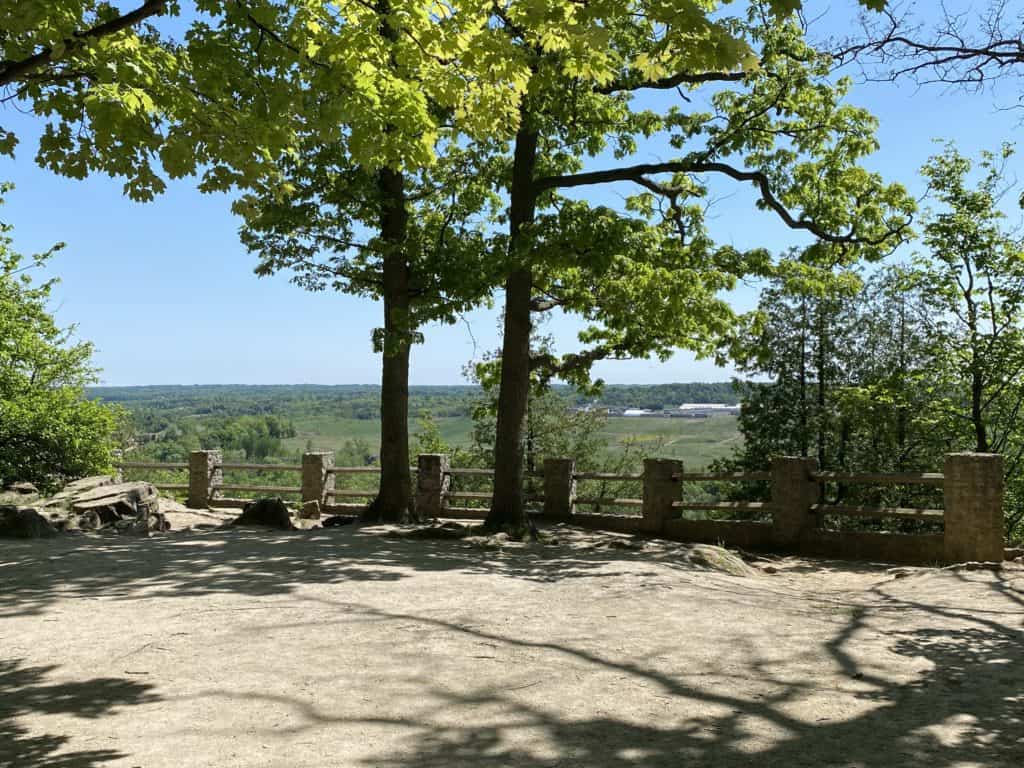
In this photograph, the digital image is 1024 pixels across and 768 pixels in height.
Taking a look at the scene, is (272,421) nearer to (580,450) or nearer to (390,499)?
(580,450)

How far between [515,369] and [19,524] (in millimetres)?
7702

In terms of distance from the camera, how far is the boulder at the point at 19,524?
12109mm

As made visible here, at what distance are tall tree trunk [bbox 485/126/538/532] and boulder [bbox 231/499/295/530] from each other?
3676 mm

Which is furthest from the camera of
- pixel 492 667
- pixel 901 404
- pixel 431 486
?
pixel 901 404

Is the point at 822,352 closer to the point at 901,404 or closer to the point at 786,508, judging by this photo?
the point at 901,404

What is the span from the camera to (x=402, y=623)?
283 inches

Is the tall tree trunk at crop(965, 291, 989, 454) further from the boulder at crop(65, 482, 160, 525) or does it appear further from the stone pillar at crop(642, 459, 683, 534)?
the boulder at crop(65, 482, 160, 525)

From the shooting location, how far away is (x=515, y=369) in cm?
1396

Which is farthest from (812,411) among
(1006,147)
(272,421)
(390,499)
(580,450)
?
(272,421)

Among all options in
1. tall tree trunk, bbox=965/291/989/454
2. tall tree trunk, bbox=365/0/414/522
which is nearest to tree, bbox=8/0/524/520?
tall tree trunk, bbox=365/0/414/522

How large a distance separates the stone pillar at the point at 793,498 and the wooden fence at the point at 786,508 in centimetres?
2

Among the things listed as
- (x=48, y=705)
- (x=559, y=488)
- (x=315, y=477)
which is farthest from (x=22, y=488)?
(x=48, y=705)

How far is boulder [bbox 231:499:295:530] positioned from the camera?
1469 cm

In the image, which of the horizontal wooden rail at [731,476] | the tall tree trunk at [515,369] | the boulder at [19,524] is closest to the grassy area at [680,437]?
the horizontal wooden rail at [731,476]
